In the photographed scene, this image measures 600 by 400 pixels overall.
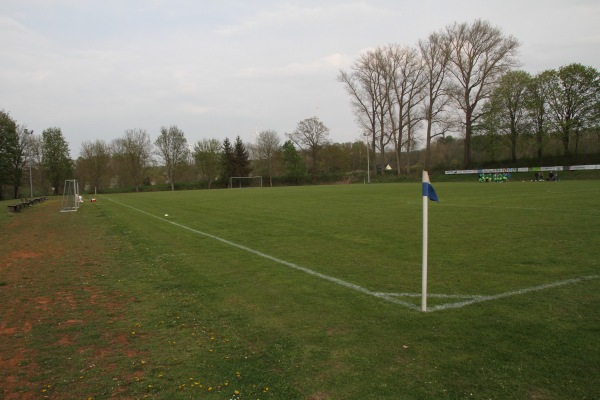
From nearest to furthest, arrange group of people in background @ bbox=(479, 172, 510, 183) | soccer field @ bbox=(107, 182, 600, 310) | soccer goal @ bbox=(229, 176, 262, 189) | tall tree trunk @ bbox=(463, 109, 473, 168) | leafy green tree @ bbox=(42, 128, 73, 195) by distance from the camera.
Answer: soccer field @ bbox=(107, 182, 600, 310), group of people in background @ bbox=(479, 172, 510, 183), tall tree trunk @ bbox=(463, 109, 473, 168), leafy green tree @ bbox=(42, 128, 73, 195), soccer goal @ bbox=(229, 176, 262, 189)

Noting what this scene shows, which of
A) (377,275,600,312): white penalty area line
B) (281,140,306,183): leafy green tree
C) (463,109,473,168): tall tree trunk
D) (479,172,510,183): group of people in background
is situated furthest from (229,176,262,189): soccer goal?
(377,275,600,312): white penalty area line

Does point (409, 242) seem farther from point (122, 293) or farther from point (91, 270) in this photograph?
point (91, 270)

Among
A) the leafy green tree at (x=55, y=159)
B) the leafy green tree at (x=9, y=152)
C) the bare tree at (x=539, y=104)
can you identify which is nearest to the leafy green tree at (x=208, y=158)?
the leafy green tree at (x=55, y=159)

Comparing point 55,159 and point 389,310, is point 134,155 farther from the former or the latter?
point 389,310

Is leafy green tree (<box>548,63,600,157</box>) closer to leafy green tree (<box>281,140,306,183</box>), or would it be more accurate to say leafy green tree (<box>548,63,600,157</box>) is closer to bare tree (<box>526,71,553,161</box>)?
bare tree (<box>526,71,553,161</box>)

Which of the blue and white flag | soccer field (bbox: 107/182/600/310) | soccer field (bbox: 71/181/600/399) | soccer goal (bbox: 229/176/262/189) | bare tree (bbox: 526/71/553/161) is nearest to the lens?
soccer field (bbox: 71/181/600/399)

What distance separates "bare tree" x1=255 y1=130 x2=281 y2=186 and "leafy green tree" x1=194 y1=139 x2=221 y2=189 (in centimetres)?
940

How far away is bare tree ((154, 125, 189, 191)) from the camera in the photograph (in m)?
79.2

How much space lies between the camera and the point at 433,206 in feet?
58.0

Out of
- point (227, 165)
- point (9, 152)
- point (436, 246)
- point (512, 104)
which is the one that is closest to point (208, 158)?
point (227, 165)

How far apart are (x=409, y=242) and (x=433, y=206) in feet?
30.0

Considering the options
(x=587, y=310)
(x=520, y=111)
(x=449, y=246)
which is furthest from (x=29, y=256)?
(x=520, y=111)

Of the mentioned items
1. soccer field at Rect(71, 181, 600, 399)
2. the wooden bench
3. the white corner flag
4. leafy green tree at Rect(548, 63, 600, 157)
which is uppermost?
leafy green tree at Rect(548, 63, 600, 157)

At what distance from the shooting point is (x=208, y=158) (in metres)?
82.9
